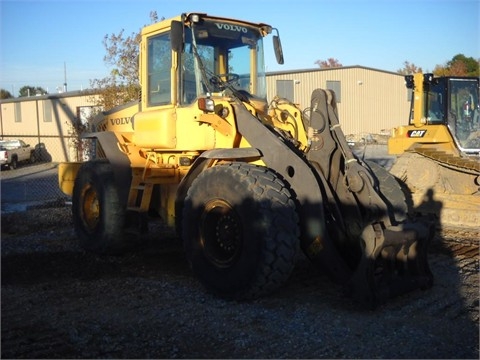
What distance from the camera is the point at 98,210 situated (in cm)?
766

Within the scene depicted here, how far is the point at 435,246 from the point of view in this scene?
7.83 metres

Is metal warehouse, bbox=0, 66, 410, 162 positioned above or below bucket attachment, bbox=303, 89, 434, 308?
above

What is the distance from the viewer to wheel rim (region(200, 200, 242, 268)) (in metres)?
5.37

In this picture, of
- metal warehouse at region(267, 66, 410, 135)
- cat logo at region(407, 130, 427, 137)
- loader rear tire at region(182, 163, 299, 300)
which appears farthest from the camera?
metal warehouse at region(267, 66, 410, 135)

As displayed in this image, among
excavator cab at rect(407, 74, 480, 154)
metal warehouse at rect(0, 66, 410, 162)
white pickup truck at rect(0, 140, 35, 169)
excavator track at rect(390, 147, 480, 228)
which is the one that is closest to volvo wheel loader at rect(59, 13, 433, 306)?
excavator track at rect(390, 147, 480, 228)

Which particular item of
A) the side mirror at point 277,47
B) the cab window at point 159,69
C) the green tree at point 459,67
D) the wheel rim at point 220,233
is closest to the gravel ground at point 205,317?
the wheel rim at point 220,233

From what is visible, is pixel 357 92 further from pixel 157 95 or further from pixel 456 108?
pixel 157 95

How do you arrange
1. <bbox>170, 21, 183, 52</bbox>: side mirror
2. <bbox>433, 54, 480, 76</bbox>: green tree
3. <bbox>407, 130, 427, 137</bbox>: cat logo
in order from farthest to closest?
<bbox>433, 54, 480, 76</bbox>: green tree, <bbox>407, 130, 427, 137</bbox>: cat logo, <bbox>170, 21, 183, 52</bbox>: side mirror

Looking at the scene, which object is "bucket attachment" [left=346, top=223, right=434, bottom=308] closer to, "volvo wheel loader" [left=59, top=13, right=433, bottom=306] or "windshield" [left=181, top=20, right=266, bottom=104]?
"volvo wheel loader" [left=59, top=13, right=433, bottom=306]

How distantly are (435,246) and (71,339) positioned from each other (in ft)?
17.6

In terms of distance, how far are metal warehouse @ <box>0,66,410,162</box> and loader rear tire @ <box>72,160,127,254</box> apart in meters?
17.0

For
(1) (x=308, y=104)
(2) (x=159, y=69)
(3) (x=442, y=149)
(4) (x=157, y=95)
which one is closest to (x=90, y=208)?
(4) (x=157, y=95)

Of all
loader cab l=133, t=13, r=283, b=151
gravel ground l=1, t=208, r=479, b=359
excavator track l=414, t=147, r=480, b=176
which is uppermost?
loader cab l=133, t=13, r=283, b=151

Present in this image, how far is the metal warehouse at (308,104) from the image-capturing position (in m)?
28.6
